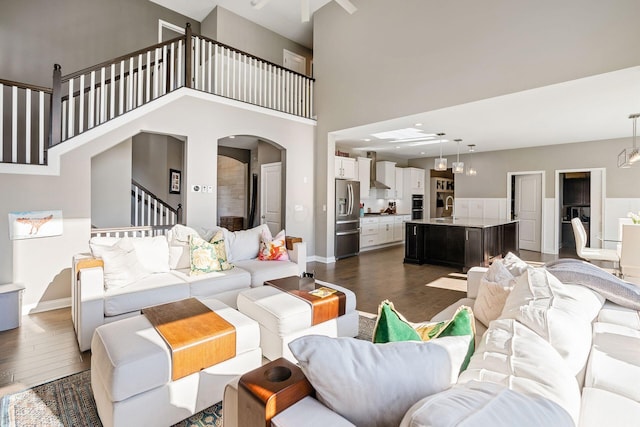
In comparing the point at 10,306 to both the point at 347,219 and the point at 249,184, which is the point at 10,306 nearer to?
the point at 347,219

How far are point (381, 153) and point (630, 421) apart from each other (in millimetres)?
9110

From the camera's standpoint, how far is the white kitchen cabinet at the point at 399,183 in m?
9.62

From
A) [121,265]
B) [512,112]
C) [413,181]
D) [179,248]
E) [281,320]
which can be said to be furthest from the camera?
[413,181]

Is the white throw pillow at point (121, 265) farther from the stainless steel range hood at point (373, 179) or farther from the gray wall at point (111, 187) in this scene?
the stainless steel range hood at point (373, 179)

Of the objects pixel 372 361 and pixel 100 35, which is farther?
pixel 100 35

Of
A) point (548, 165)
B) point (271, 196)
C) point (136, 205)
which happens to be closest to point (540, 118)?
point (548, 165)

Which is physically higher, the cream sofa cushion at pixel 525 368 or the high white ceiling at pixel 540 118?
the high white ceiling at pixel 540 118

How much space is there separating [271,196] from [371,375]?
6.20 meters

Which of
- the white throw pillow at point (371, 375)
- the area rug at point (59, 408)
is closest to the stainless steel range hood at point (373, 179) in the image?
the area rug at point (59, 408)

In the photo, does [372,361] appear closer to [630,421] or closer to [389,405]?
[389,405]

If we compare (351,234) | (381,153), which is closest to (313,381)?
(351,234)

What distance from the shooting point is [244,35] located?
6527mm

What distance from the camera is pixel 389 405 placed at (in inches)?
31.8

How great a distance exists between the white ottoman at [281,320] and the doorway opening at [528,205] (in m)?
7.34
